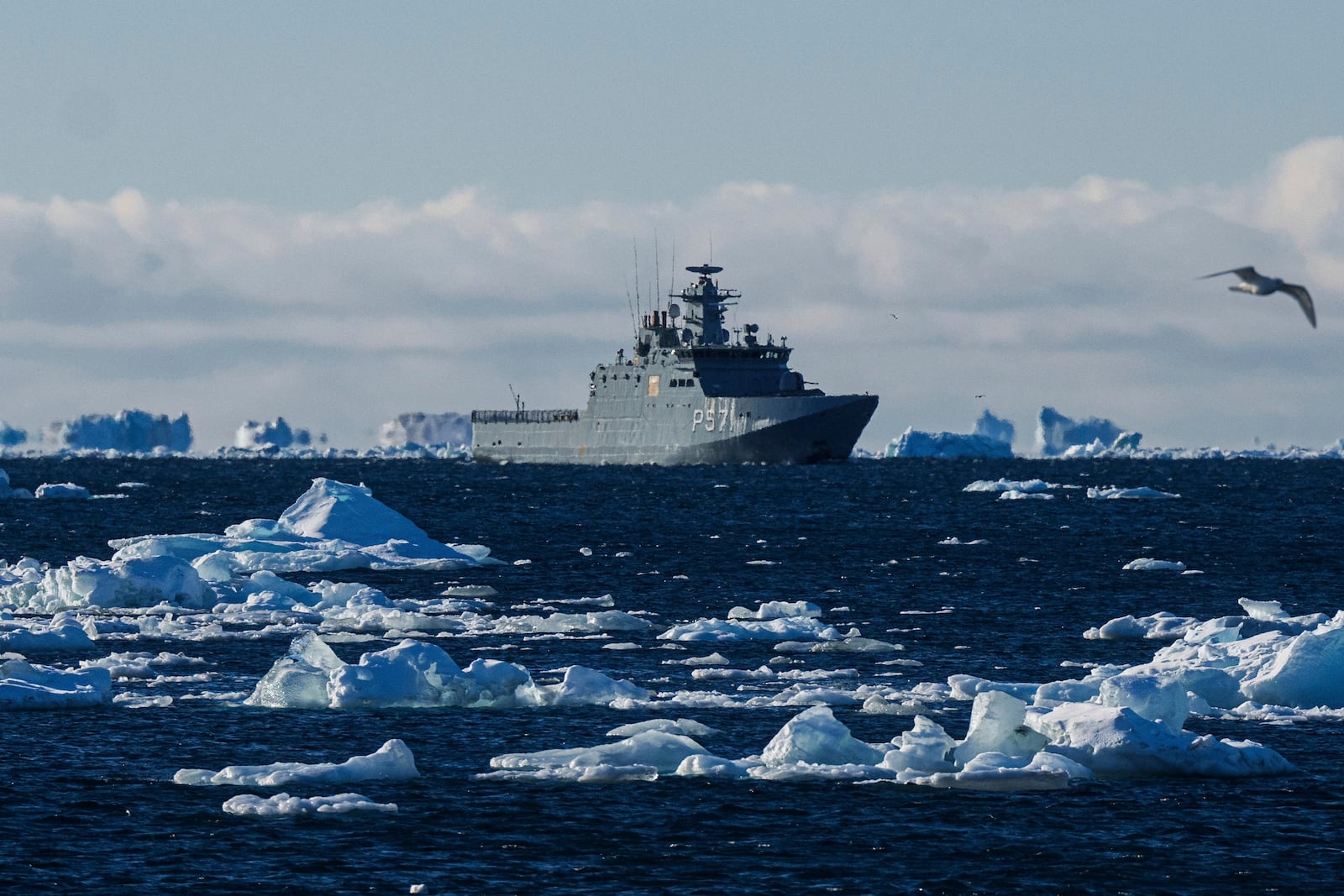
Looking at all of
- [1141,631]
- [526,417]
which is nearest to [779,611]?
[1141,631]

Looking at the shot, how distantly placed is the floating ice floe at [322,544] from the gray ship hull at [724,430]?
2610 inches

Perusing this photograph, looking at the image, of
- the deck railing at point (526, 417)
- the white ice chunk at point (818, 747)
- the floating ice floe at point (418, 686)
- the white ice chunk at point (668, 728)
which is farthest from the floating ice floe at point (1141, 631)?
the deck railing at point (526, 417)

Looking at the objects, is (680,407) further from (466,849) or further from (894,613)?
(466,849)

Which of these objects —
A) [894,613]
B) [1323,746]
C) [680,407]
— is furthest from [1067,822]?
[680,407]

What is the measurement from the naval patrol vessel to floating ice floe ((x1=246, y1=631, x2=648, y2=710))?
94233 millimetres

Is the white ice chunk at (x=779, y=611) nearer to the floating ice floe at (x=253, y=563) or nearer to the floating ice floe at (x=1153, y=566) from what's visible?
the floating ice floe at (x=253, y=563)

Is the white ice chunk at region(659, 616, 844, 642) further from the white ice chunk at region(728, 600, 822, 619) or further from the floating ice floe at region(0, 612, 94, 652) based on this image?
the floating ice floe at region(0, 612, 94, 652)

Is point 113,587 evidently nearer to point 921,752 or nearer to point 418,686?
point 418,686

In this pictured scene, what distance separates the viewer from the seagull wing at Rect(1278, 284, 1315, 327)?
723 inches

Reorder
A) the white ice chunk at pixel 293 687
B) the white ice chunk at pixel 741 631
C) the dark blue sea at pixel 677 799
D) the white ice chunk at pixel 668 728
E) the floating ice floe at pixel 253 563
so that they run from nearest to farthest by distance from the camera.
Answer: the dark blue sea at pixel 677 799
the white ice chunk at pixel 668 728
the white ice chunk at pixel 293 687
the white ice chunk at pixel 741 631
the floating ice floe at pixel 253 563

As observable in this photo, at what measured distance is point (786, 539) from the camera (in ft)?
213

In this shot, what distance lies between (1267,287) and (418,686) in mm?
12355

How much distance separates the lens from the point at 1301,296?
18750mm

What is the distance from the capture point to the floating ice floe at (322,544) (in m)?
48.5
